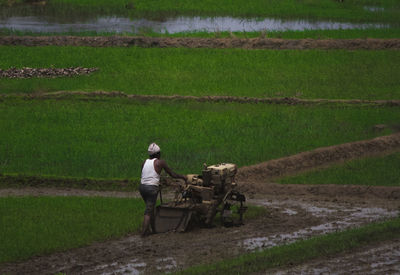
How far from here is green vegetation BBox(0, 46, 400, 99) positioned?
85.0 feet

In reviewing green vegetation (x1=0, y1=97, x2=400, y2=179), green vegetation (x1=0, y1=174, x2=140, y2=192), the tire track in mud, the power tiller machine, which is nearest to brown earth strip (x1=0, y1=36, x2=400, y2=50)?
green vegetation (x1=0, y1=97, x2=400, y2=179)

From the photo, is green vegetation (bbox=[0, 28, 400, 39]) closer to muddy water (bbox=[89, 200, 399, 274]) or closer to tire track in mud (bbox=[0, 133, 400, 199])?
tire track in mud (bbox=[0, 133, 400, 199])

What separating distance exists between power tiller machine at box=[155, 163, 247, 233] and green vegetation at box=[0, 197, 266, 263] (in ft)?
2.04

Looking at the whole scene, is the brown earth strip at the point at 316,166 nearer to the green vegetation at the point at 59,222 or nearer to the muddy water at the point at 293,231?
the muddy water at the point at 293,231

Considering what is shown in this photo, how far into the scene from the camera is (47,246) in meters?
12.9

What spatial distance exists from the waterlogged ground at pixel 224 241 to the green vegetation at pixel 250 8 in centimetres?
2399

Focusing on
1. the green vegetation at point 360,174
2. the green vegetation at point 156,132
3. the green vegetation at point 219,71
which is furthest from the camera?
the green vegetation at point 219,71

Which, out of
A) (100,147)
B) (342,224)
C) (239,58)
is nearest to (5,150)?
(100,147)

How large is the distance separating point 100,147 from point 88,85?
22.7 ft

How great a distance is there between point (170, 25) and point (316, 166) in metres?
20.7

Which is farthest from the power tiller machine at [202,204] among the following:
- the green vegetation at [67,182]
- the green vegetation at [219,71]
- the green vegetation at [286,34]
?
the green vegetation at [286,34]

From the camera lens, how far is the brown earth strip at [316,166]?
16.8 metres

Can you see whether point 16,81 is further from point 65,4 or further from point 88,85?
point 65,4

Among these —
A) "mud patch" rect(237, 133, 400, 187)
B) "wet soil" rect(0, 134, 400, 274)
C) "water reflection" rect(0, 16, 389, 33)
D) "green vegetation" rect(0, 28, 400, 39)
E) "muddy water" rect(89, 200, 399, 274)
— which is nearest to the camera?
"muddy water" rect(89, 200, 399, 274)
